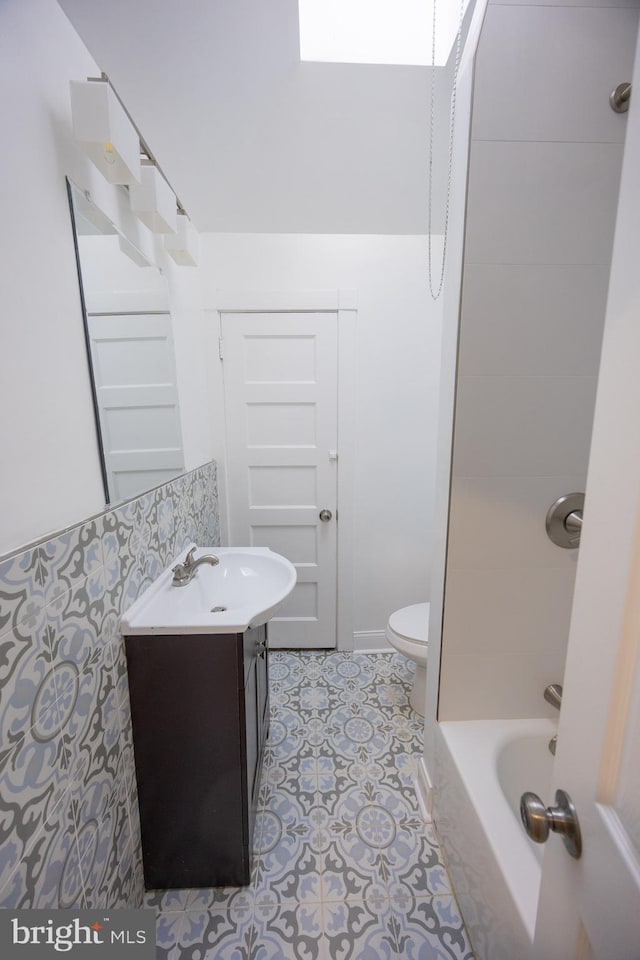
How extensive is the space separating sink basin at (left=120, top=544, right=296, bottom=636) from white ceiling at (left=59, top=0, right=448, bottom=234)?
4.84ft

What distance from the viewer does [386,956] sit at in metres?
0.87

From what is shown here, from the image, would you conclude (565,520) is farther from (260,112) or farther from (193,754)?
(260,112)

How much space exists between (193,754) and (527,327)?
147 cm

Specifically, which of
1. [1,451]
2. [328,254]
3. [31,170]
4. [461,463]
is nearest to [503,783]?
[461,463]

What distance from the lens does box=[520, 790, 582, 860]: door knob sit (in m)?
0.40

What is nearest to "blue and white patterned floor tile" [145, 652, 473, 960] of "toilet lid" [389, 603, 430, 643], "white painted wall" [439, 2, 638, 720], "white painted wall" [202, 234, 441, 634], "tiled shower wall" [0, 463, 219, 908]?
"tiled shower wall" [0, 463, 219, 908]

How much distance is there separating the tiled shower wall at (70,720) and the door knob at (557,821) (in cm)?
78

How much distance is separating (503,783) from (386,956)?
0.52 m

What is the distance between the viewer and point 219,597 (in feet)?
4.23

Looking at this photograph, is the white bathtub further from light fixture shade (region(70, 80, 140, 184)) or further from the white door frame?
light fixture shade (region(70, 80, 140, 184))

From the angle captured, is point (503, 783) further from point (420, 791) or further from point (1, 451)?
point (1, 451)

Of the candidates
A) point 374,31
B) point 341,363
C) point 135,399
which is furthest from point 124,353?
point 374,31

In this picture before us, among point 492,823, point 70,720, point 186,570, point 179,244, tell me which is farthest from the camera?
point 179,244

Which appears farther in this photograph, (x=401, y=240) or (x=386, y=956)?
(x=401, y=240)
